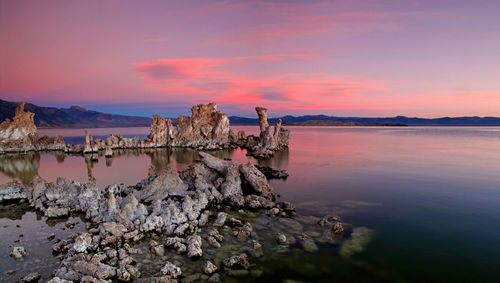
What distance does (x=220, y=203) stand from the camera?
17.6 meters

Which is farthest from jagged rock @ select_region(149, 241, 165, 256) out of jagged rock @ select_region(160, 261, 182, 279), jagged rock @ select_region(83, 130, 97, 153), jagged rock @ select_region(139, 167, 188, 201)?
jagged rock @ select_region(83, 130, 97, 153)

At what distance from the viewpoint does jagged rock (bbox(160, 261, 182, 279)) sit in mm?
9133

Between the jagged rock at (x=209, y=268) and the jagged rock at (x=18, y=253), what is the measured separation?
7655 millimetres

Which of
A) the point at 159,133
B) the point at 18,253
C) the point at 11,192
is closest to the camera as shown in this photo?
the point at 18,253

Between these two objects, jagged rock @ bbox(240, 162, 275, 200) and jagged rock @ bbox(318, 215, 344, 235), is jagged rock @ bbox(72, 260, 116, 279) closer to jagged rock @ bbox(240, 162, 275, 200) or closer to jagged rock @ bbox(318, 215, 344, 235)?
jagged rock @ bbox(318, 215, 344, 235)

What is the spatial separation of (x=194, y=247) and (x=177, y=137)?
4967 cm

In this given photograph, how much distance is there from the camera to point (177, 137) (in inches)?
2286

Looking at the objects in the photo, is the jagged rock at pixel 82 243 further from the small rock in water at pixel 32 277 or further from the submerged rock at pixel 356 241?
the submerged rock at pixel 356 241

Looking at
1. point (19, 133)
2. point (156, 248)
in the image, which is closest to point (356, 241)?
point (156, 248)

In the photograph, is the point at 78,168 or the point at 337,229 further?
the point at 78,168

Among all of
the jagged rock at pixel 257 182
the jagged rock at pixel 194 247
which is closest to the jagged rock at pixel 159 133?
the jagged rock at pixel 257 182

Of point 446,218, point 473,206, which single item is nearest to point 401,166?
point 473,206

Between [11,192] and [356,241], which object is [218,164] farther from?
[11,192]

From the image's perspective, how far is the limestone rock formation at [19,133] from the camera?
45.2m
